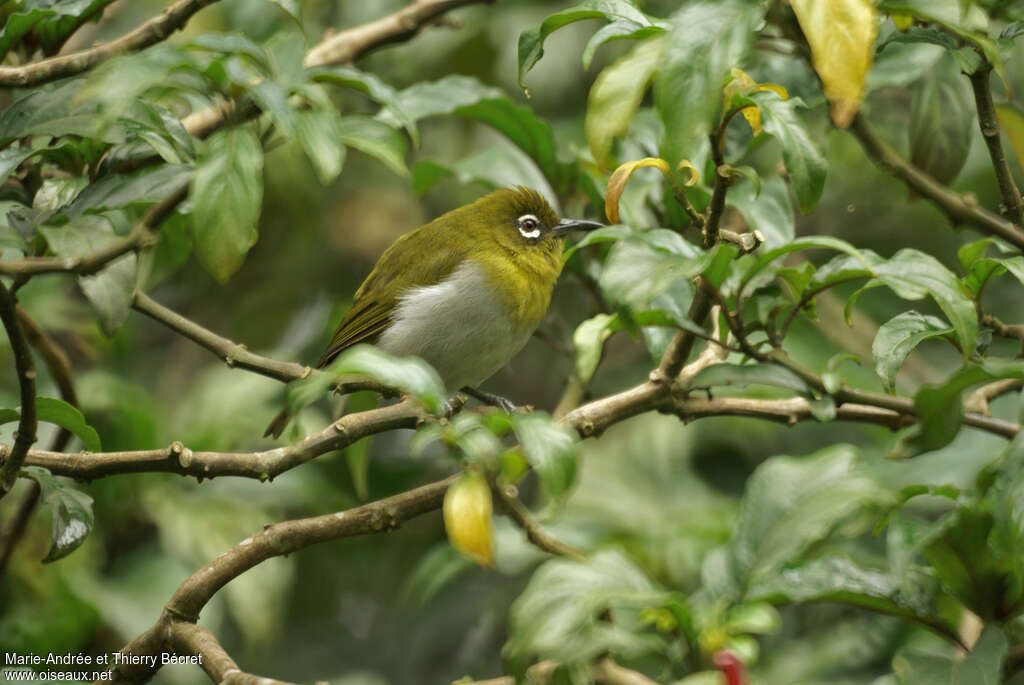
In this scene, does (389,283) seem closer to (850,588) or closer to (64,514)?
(64,514)

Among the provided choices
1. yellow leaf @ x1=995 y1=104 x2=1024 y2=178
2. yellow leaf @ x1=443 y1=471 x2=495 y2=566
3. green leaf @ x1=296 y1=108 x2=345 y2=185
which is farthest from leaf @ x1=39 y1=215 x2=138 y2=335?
yellow leaf @ x1=995 y1=104 x2=1024 y2=178

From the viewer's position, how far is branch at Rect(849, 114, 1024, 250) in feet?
6.87

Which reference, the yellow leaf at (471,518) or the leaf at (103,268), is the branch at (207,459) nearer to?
the leaf at (103,268)

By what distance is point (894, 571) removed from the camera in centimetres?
184

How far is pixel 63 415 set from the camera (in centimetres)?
203

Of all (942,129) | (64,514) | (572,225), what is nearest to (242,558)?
(64,514)

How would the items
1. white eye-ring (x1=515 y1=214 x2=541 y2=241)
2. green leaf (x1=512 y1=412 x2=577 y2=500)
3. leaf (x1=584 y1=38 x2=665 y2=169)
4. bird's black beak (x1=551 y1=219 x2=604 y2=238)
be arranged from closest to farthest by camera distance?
green leaf (x1=512 y1=412 x2=577 y2=500) < leaf (x1=584 y1=38 x2=665 y2=169) < bird's black beak (x1=551 y1=219 x2=604 y2=238) < white eye-ring (x1=515 y1=214 x2=541 y2=241)

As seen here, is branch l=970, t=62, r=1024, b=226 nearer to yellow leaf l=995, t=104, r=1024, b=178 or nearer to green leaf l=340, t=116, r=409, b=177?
yellow leaf l=995, t=104, r=1024, b=178

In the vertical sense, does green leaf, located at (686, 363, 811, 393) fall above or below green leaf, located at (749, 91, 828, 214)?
below

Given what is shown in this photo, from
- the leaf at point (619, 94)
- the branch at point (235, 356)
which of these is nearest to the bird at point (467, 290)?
the branch at point (235, 356)

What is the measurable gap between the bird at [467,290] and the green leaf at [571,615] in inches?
68.3

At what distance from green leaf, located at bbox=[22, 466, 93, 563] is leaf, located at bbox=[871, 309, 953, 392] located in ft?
4.98

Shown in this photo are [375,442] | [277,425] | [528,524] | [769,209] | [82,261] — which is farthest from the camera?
[375,442]

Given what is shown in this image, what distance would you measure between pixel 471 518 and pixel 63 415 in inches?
37.4
